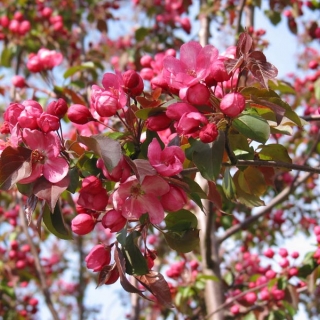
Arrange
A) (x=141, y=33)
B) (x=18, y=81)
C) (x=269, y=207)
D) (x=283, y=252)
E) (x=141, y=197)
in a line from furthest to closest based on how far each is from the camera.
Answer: (x=141, y=33) → (x=18, y=81) → (x=269, y=207) → (x=283, y=252) → (x=141, y=197)

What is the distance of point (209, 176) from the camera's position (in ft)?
4.32

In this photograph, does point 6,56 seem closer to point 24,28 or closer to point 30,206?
point 24,28

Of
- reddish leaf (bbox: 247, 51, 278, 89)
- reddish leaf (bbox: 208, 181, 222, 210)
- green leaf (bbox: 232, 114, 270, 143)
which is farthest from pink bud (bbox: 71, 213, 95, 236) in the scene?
reddish leaf (bbox: 247, 51, 278, 89)

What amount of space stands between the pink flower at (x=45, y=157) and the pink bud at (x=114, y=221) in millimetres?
183

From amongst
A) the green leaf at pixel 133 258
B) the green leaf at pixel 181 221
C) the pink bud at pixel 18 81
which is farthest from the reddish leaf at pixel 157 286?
the pink bud at pixel 18 81

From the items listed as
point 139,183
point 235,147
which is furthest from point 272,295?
point 139,183

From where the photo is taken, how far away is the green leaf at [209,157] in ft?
4.33

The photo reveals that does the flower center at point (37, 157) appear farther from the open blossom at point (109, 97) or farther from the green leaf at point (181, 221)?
the green leaf at point (181, 221)

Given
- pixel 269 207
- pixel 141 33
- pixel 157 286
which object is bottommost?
pixel 157 286

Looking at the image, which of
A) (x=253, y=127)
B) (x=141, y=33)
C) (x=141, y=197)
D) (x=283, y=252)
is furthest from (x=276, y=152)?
(x=141, y=33)

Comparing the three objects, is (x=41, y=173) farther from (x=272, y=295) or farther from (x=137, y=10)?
(x=137, y=10)

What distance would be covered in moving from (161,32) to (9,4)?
164 cm

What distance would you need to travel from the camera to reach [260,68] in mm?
1351

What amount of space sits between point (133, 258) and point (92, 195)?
218 mm
